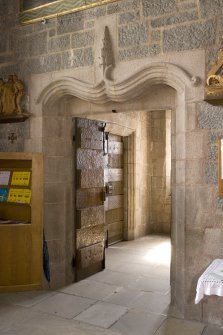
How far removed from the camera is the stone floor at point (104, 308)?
2949 millimetres

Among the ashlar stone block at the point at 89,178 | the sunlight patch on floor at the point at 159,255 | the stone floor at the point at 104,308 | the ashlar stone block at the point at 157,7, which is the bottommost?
the stone floor at the point at 104,308

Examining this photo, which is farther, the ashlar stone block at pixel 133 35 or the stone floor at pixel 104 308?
the ashlar stone block at pixel 133 35

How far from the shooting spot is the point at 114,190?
646 cm

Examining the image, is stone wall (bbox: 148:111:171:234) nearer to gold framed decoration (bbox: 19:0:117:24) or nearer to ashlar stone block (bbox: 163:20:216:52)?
gold framed decoration (bbox: 19:0:117:24)

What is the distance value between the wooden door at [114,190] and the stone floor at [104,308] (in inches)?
60.6

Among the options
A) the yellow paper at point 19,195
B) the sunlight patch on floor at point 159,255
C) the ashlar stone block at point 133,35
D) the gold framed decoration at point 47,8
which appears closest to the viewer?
the ashlar stone block at point 133,35

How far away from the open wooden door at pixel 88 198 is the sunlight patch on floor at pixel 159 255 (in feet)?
3.00

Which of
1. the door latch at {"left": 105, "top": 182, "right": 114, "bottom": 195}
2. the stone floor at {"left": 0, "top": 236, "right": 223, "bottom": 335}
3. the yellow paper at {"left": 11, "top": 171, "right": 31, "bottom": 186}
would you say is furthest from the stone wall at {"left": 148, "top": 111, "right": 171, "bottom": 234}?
the yellow paper at {"left": 11, "top": 171, "right": 31, "bottom": 186}

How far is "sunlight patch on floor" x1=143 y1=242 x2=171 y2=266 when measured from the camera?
512cm

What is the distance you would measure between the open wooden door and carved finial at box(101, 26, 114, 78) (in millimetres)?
906

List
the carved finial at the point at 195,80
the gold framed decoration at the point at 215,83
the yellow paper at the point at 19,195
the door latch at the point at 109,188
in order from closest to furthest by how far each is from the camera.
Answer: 1. the gold framed decoration at the point at 215,83
2. the carved finial at the point at 195,80
3. the yellow paper at the point at 19,195
4. the door latch at the point at 109,188

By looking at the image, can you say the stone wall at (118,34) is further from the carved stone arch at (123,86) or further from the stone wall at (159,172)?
the stone wall at (159,172)

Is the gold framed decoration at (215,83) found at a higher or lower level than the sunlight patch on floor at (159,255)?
higher

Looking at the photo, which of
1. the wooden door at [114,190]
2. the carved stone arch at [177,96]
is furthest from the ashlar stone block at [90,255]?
the wooden door at [114,190]
